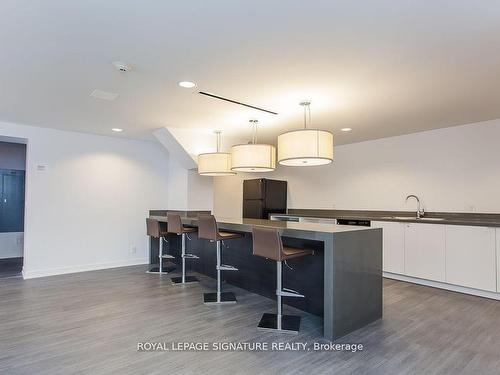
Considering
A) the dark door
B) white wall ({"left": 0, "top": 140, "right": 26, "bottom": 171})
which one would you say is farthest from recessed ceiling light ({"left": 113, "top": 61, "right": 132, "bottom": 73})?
the dark door

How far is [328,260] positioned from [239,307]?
1.33 m

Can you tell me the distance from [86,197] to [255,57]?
4170 mm

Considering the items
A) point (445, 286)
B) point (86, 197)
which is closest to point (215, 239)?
point (86, 197)

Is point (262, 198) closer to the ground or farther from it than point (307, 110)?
closer to the ground

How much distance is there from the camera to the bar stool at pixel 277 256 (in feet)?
9.00

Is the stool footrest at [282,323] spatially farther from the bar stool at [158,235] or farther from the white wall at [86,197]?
the white wall at [86,197]

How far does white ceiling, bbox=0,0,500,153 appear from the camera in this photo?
187 cm

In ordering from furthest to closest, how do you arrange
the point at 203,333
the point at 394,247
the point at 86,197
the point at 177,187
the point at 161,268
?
the point at 177,187
the point at 86,197
the point at 161,268
the point at 394,247
the point at 203,333

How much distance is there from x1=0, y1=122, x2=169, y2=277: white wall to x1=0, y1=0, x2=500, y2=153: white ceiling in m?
1.00

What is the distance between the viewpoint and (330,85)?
9.86ft

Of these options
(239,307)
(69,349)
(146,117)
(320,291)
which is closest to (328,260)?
(320,291)

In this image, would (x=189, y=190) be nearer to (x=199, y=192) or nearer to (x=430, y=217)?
(x=199, y=192)

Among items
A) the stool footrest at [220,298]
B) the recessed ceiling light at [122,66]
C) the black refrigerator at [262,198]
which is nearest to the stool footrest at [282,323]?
the stool footrest at [220,298]

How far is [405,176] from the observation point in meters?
5.18
